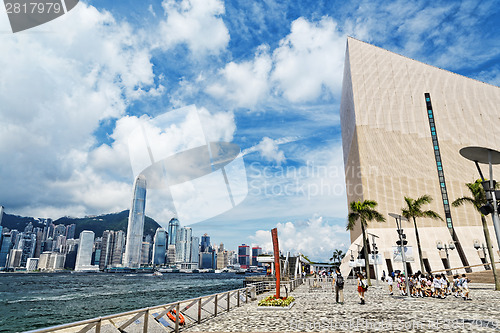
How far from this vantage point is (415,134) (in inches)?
2143

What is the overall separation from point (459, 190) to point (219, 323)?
53727 millimetres

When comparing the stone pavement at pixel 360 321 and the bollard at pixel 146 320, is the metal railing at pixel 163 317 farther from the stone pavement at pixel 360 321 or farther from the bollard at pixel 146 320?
the stone pavement at pixel 360 321

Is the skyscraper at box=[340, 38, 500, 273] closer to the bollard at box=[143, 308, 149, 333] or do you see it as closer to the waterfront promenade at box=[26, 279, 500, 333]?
the waterfront promenade at box=[26, 279, 500, 333]

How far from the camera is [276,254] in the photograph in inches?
609

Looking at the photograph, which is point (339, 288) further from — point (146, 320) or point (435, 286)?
point (146, 320)

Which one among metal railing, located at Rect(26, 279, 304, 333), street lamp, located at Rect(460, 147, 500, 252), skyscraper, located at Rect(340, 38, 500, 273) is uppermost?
skyscraper, located at Rect(340, 38, 500, 273)

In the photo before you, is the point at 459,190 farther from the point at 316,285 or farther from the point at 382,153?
the point at 316,285

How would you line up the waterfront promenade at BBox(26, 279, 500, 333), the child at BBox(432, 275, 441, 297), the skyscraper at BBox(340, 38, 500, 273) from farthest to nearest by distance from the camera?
the skyscraper at BBox(340, 38, 500, 273) < the child at BBox(432, 275, 441, 297) < the waterfront promenade at BBox(26, 279, 500, 333)

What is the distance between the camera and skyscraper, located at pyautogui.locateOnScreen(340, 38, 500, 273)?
5078 centimetres

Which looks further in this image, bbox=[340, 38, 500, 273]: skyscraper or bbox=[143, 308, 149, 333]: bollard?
bbox=[340, 38, 500, 273]: skyscraper

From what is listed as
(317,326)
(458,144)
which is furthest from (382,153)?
(317,326)

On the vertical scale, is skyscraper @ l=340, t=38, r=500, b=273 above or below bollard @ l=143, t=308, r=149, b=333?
above

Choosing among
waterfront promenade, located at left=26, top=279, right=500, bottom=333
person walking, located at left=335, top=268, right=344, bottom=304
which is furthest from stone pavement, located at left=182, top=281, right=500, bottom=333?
person walking, located at left=335, top=268, right=344, bottom=304

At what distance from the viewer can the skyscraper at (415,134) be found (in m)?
50.8
